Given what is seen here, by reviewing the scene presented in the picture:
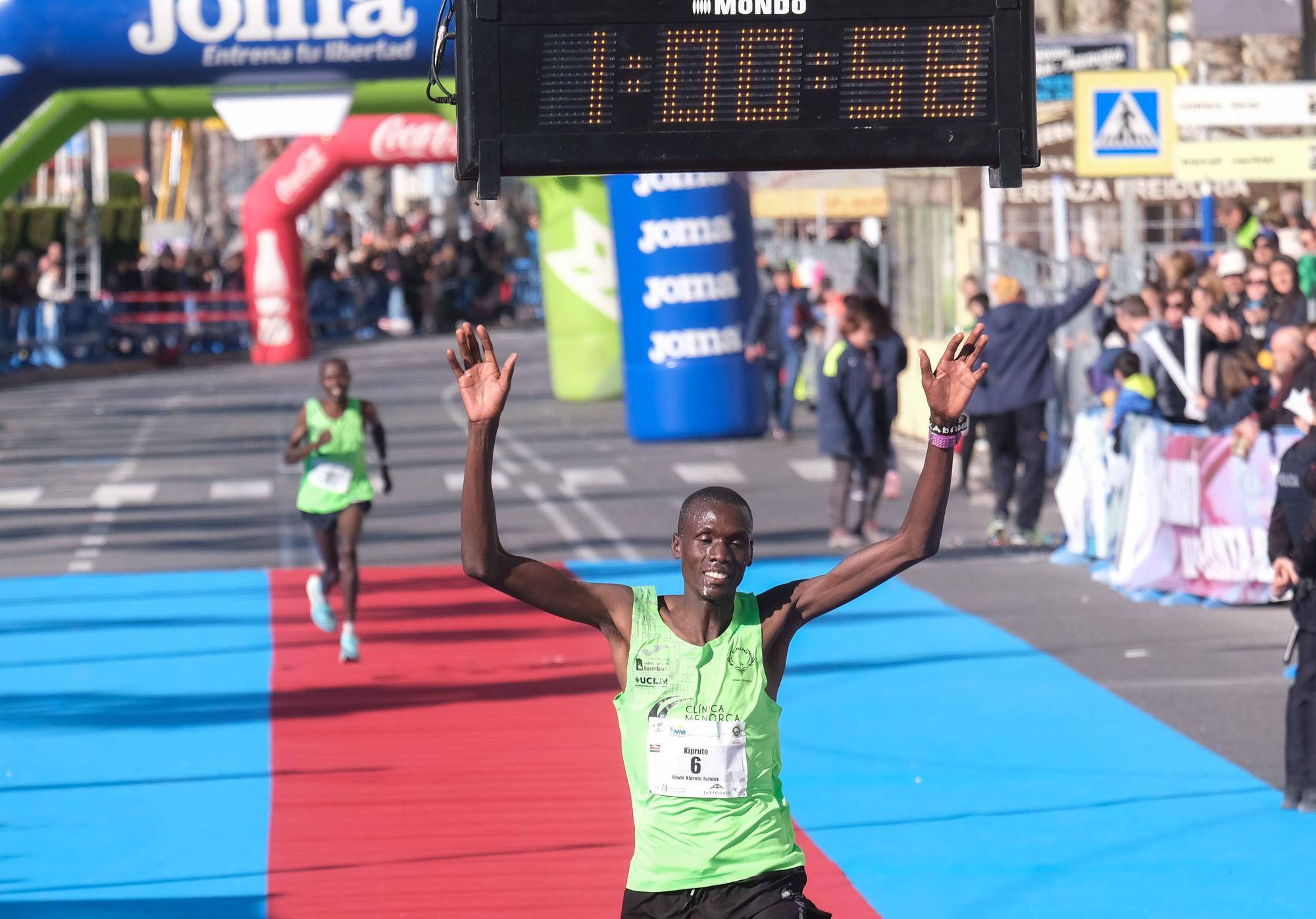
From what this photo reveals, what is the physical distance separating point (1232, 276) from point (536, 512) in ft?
21.4

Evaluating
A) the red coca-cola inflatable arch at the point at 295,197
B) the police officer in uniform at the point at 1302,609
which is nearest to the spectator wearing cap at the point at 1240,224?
the police officer in uniform at the point at 1302,609

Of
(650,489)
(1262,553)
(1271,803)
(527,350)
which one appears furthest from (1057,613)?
(527,350)

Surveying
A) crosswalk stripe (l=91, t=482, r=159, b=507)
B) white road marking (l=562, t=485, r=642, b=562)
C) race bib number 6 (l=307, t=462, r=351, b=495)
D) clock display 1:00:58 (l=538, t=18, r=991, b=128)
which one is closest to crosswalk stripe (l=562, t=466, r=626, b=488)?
white road marking (l=562, t=485, r=642, b=562)

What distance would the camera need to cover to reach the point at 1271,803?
31.7 ft

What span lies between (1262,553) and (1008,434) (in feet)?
11.0

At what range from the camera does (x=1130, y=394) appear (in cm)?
1572

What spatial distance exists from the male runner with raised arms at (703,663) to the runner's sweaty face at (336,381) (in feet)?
26.5

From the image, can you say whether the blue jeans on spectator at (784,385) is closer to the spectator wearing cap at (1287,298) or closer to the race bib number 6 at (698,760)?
the spectator wearing cap at (1287,298)

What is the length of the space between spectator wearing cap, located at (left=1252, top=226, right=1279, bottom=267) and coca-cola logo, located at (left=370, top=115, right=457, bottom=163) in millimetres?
17075

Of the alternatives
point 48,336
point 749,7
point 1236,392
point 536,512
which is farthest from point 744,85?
point 48,336

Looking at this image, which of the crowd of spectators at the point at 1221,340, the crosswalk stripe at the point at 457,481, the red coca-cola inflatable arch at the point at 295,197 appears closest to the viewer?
the crowd of spectators at the point at 1221,340

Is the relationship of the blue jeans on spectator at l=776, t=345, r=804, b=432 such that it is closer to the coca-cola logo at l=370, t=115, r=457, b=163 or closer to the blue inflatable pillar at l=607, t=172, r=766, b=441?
the blue inflatable pillar at l=607, t=172, r=766, b=441

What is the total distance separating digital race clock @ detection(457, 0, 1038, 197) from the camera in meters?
6.27

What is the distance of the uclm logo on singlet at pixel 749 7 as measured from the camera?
6.35m
